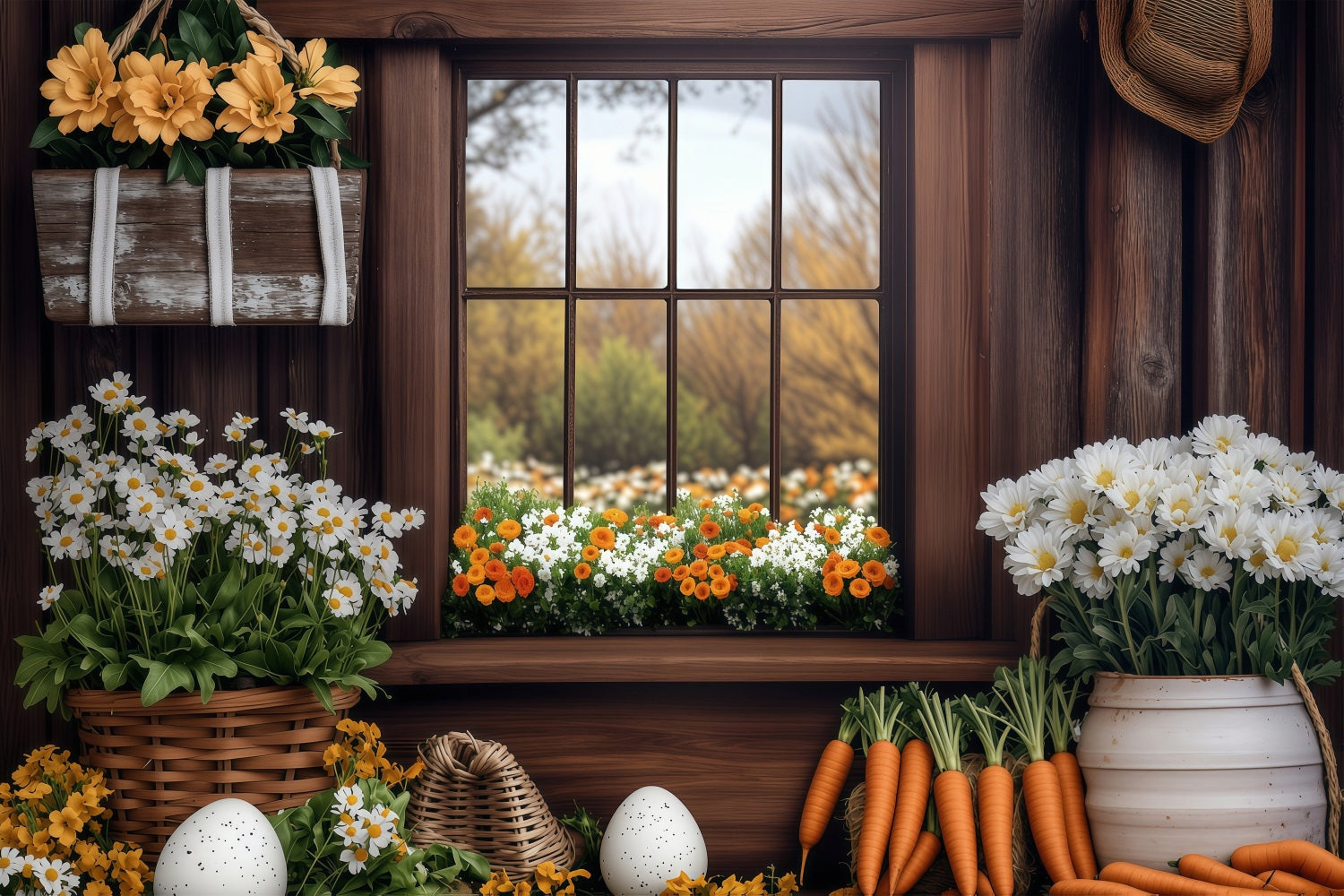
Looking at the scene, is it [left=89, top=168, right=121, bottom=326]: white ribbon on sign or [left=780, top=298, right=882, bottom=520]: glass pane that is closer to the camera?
[left=89, top=168, right=121, bottom=326]: white ribbon on sign

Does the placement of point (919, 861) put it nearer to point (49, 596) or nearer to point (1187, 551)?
point (1187, 551)

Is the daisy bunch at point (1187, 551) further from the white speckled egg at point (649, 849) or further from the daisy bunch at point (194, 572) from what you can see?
the daisy bunch at point (194, 572)

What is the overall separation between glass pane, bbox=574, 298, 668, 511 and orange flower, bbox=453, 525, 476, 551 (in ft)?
14.2

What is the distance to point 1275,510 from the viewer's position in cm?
160

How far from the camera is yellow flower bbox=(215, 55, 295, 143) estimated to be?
167 centimetres

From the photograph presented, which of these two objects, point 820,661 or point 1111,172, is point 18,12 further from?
point 1111,172

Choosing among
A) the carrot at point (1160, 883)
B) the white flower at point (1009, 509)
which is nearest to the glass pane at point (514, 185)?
the white flower at point (1009, 509)

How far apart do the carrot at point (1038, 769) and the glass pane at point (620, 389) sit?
468 centimetres

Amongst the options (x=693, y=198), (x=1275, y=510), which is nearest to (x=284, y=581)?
(x=1275, y=510)

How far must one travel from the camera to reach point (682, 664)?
181cm

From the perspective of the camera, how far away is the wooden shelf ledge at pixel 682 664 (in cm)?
180

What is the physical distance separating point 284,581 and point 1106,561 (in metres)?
1.35

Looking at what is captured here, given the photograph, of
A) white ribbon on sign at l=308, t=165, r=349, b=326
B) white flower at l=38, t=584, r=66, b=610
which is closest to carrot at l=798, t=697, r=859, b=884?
white ribbon on sign at l=308, t=165, r=349, b=326

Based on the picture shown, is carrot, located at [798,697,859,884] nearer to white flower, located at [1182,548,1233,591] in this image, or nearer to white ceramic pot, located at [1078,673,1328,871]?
white ceramic pot, located at [1078,673,1328,871]
